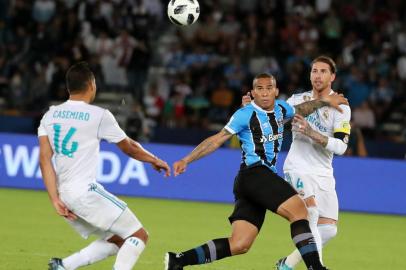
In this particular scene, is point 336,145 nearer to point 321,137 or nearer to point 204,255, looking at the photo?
point 321,137

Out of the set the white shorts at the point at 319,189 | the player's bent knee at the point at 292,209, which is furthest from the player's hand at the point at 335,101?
the player's bent knee at the point at 292,209

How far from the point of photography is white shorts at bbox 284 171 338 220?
9.40 metres

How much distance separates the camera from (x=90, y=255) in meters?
8.22

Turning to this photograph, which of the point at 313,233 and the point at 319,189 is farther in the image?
the point at 319,189

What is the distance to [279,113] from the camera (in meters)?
8.91

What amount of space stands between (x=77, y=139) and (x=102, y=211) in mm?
591

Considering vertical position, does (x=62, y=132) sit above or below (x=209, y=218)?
above

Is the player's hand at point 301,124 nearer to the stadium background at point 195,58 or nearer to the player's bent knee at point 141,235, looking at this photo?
the player's bent knee at point 141,235

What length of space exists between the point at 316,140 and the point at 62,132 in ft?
7.75

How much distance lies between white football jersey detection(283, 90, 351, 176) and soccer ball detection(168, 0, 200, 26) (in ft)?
9.30

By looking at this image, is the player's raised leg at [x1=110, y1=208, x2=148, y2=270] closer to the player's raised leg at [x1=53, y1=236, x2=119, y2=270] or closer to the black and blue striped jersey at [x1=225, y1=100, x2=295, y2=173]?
the player's raised leg at [x1=53, y1=236, x2=119, y2=270]

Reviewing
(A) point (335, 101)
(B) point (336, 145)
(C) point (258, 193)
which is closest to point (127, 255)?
(C) point (258, 193)

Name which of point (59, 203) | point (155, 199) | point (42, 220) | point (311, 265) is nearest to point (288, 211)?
point (311, 265)

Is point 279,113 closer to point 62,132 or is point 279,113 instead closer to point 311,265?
point 311,265
